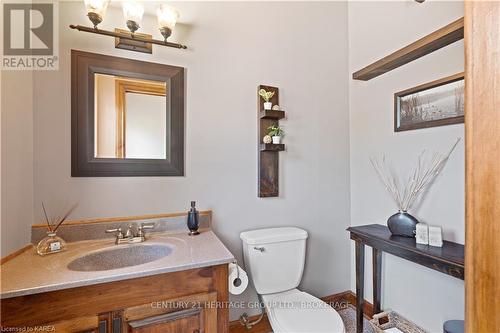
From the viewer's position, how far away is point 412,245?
136 centimetres

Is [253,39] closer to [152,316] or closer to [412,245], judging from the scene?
[412,245]

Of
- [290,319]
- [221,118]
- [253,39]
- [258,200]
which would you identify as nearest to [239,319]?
[290,319]

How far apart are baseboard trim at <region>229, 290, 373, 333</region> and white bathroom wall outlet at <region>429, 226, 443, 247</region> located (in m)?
0.90

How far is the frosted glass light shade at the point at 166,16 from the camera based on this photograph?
1451 mm

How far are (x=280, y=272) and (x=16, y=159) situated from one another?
162cm

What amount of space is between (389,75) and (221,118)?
1.30 metres

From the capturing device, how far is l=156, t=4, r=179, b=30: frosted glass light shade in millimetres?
1451

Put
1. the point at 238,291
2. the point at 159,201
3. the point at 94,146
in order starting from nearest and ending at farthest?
the point at 238,291, the point at 94,146, the point at 159,201

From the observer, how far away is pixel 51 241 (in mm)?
1219

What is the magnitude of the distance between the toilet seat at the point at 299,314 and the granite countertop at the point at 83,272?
552 mm

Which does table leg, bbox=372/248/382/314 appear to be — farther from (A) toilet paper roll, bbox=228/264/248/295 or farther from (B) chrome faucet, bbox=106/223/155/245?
(B) chrome faucet, bbox=106/223/155/245

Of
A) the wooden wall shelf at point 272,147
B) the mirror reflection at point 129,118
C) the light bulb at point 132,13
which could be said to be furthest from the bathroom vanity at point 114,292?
the light bulb at point 132,13

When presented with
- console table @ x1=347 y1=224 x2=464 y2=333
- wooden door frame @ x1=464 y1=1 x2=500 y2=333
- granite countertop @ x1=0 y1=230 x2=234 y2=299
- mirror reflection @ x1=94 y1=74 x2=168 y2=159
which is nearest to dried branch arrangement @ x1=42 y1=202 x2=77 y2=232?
granite countertop @ x1=0 y1=230 x2=234 y2=299

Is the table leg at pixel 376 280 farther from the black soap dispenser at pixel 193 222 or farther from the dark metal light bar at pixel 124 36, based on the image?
the dark metal light bar at pixel 124 36
